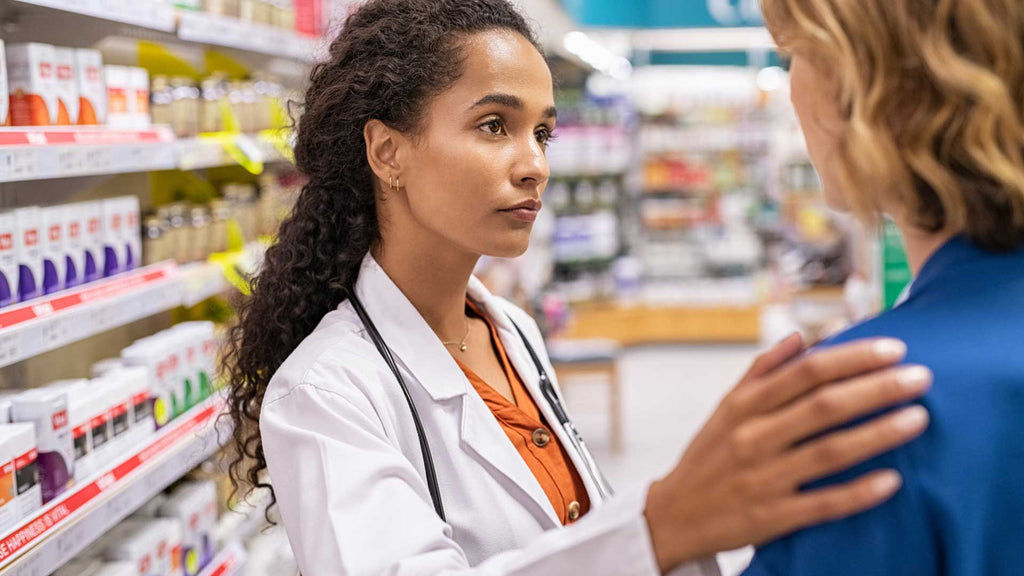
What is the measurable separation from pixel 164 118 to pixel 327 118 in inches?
57.0

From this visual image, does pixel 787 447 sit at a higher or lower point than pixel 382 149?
lower

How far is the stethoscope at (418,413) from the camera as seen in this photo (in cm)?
158

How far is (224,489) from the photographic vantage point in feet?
12.0

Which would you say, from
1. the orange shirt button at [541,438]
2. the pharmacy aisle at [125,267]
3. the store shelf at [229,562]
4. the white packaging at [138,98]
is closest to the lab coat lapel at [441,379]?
the orange shirt button at [541,438]

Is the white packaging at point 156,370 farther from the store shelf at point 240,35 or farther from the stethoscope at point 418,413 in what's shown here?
the stethoscope at point 418,413

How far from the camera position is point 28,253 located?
232 cm

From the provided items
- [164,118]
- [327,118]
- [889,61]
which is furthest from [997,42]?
[164,118]

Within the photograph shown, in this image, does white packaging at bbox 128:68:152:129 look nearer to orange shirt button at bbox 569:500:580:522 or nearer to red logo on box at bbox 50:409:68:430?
red logo on box at bbox 50:409:68:430

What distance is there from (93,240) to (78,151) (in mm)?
374

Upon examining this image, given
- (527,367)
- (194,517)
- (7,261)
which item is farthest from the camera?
(194,517)

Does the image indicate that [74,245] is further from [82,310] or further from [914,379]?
[914,379]

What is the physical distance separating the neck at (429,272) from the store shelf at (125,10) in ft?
3.19

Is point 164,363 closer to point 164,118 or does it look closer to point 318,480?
point 164,118

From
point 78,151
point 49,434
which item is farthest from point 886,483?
point 78,151
